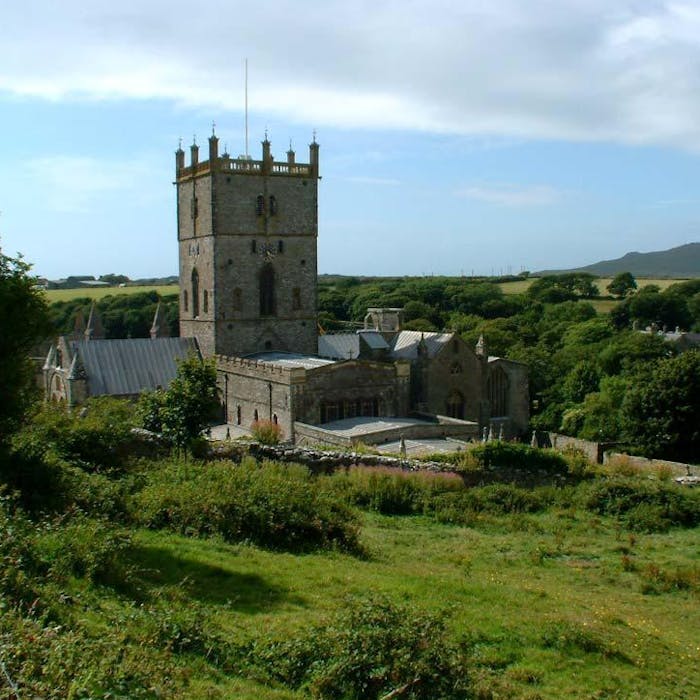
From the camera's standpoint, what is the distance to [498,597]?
13.1 meters

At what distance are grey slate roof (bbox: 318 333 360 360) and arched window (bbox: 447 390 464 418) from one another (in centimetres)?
589

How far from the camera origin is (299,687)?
9.14 meters

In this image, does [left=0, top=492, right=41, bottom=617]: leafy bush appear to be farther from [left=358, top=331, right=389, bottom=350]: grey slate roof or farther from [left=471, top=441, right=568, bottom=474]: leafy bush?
[left=358, top=331, right=389, bottom=350]: grey slate roof

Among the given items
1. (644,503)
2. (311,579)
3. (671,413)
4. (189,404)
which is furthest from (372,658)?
(671,413)

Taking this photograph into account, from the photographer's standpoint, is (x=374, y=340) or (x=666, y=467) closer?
(x=666, y=467)

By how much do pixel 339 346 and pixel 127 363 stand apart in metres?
11.2

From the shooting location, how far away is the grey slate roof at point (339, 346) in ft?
146

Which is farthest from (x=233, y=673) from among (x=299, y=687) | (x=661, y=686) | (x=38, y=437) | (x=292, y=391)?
(x=292, y=391)

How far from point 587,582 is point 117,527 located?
8.43m

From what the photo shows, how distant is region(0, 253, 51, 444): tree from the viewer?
1595cm

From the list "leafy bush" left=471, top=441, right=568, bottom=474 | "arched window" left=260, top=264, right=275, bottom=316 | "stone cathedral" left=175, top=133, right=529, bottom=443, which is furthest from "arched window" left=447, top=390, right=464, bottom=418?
"leafy bush" left=471, top=441, right=568, bottom=474

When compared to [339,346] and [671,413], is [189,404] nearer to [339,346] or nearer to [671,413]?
[339,346]

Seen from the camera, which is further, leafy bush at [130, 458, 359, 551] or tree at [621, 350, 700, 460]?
tree at [621, 350, 700, 460]

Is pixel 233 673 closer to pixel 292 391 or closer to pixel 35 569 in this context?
→ pixel 35 569
